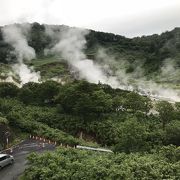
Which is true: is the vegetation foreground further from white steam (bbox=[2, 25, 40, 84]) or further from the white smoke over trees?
white steam (bbox=[2, 25, 40, 84])

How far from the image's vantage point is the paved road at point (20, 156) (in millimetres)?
26927

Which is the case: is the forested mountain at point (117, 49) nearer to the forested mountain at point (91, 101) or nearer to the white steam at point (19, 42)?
the forested mountain at point (91, 101)

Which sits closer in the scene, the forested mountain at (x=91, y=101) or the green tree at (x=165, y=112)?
the forested mountain at (x=91, y=101)

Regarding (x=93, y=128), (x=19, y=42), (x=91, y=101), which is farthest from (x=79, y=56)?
(x=93, y=128)

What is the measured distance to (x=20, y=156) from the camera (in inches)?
1246

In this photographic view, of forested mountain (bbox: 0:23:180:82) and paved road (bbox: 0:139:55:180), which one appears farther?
forested mountain (bbox: 0:23:180:82)

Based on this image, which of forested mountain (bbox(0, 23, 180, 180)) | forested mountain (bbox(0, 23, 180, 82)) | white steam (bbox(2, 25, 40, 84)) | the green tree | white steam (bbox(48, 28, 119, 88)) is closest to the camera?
forested mountain (bbox(0, 23, 180, 180))

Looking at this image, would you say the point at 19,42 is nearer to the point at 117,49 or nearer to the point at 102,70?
the point at 102,70

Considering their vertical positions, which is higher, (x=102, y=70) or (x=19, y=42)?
(x=19, y=42)

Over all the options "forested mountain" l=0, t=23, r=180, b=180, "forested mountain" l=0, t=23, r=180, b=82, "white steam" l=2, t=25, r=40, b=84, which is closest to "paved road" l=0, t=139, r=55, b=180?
"forested mountain" l=0, t=23, r=180, b=180

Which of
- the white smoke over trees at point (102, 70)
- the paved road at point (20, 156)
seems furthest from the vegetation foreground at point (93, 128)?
the white smoke over trees at point (102, 70)

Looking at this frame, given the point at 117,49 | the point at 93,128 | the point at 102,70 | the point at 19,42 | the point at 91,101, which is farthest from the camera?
the point at 117,49

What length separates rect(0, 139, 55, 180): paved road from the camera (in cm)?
2693

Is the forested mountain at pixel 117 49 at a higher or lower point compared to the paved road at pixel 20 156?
higher
